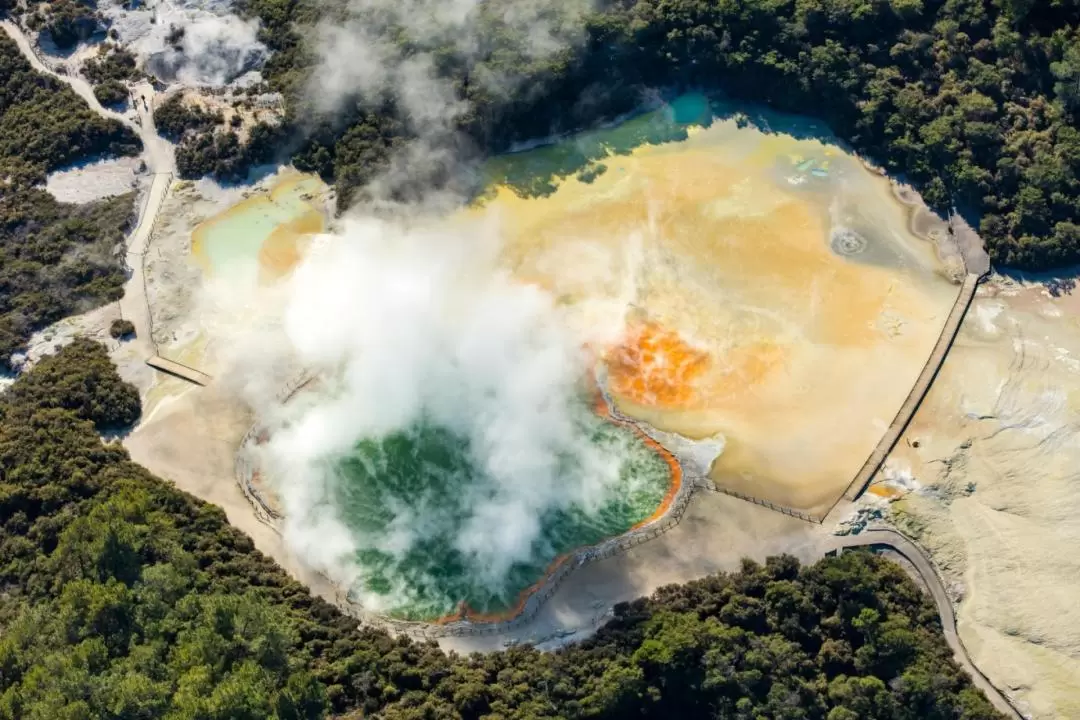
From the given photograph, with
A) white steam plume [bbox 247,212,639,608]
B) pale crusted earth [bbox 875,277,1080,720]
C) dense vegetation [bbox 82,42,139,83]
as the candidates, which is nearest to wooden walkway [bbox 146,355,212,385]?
white steam plume [bbox 247,212,639,608]

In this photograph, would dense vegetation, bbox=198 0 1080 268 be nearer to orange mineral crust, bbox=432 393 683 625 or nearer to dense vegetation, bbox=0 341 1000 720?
orange mineral crust, bbox=432 393 683 625

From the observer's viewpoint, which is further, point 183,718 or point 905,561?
point 905,561

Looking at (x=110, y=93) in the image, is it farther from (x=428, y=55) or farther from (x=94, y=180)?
(x=428, y=55)

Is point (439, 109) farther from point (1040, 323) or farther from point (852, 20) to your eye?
point (1040, 323)

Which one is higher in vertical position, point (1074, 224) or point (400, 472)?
point (1074, 224)

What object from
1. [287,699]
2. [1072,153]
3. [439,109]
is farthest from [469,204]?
[1072,153]
